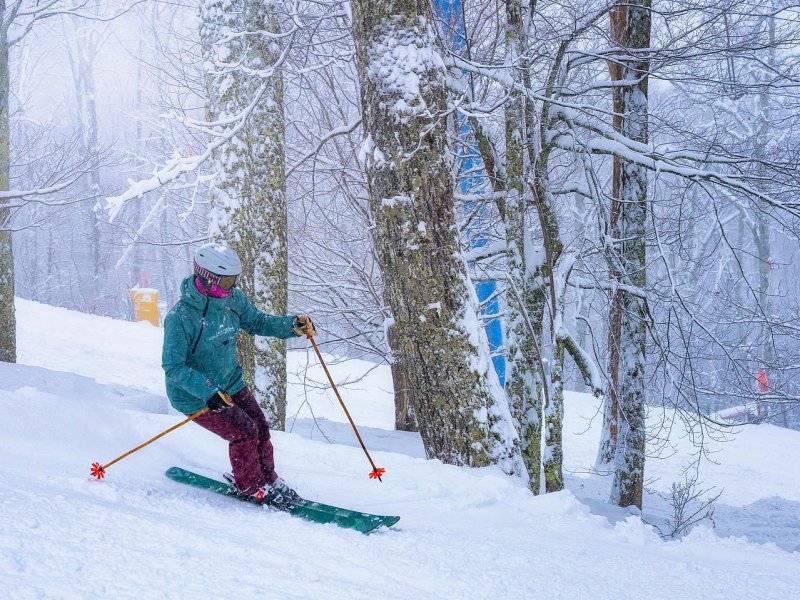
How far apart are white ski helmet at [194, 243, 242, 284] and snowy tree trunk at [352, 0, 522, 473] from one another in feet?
4.59

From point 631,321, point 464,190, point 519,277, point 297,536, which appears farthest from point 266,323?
point 464,190

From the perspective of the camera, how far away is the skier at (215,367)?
430 centimetres

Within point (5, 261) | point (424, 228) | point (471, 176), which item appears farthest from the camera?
point (5, 261)

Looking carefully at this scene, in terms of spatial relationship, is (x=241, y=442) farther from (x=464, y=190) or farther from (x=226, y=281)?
(x=464, y=190)

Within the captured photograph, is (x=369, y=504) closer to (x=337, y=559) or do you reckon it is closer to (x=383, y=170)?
(x=337, y=559)

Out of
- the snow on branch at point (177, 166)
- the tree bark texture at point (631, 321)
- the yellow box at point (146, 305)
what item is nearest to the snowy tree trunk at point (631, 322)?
the tree bark texture at point (631, 321)

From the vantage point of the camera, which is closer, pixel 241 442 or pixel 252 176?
pixel 241 442

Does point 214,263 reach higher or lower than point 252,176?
lower

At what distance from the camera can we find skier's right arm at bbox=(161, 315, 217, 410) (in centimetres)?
421

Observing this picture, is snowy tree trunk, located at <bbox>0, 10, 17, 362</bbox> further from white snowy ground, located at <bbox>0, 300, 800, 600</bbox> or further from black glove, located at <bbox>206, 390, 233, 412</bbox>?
black glove, located at <bbox>206, 390, 233, 412</bbox>

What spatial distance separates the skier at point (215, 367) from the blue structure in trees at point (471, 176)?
4.65m

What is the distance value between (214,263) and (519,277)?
3537 millimetres

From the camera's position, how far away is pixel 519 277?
7.12 metres

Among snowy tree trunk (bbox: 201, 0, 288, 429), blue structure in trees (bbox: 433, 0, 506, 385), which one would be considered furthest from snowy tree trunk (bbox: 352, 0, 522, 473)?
blue structure in trees (bbox: 433, 0, 506, 385)
